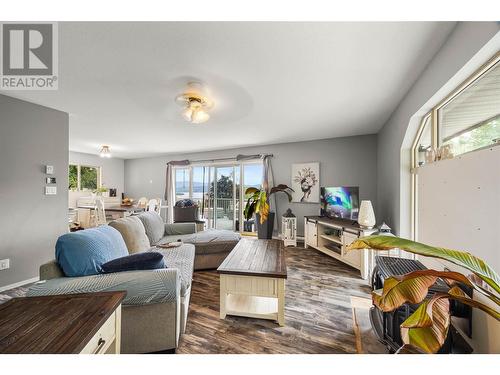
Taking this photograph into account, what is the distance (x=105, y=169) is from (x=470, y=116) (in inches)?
323

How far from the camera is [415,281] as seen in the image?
71 centimetres

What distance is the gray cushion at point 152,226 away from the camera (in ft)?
9.39

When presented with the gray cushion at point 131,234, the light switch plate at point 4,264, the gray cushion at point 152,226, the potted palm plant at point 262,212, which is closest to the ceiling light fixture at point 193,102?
the gray cushion at point 131,234

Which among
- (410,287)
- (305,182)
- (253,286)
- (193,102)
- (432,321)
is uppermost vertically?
(193,102)

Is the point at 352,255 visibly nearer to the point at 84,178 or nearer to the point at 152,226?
the point at 152,226

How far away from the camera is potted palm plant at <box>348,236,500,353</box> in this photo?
2.15ft

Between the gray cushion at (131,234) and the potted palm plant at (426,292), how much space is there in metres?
2.39

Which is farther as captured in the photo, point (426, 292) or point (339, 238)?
point (339, 238)

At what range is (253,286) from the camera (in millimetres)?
1739


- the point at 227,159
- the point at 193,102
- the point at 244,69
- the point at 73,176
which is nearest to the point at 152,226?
the point at 193,102

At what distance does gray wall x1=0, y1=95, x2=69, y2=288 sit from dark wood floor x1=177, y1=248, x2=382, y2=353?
2.18m

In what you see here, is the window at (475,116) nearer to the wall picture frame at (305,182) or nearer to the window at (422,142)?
the window at (422,142)
